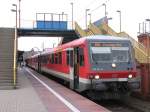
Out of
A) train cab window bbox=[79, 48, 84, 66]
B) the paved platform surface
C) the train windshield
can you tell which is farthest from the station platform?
the train windshield

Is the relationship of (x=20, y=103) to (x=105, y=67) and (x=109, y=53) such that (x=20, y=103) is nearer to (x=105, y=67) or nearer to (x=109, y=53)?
(x=105, y=67)

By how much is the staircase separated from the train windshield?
5.33 metres

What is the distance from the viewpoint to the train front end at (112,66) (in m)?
18.5

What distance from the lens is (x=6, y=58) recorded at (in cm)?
2867

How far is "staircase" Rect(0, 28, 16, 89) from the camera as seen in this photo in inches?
930

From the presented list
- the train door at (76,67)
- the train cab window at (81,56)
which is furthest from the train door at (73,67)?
the train cab window at (81,56)

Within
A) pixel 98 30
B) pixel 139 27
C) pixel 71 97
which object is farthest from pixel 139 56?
pixel 139 27

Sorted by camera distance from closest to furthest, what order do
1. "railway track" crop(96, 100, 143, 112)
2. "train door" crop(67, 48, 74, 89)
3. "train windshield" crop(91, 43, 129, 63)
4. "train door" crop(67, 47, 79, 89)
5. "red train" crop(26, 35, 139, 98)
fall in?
"railway track" crop(96, 100, 143, 112) → "red train" crop(26, 35, 139, 98) → "train windshield" crop(91, 43, 129, 63) → "train door" crop(67, 47, 79, 89) → "train door" crop(67, 48, 74, 89)

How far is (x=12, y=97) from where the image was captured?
17.9 metres

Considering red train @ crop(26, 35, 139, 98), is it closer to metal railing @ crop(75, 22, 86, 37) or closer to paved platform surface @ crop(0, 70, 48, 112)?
paved platform surface @ crop(0, 70, 48, 112)

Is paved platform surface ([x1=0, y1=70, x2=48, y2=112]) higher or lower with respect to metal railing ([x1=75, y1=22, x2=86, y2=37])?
lower

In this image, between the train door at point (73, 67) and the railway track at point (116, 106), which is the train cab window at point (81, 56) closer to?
the train door at point (73, 67)

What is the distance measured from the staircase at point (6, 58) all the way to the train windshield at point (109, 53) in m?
5.33

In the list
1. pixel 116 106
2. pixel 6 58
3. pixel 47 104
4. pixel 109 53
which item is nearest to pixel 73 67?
pixel 109 53
